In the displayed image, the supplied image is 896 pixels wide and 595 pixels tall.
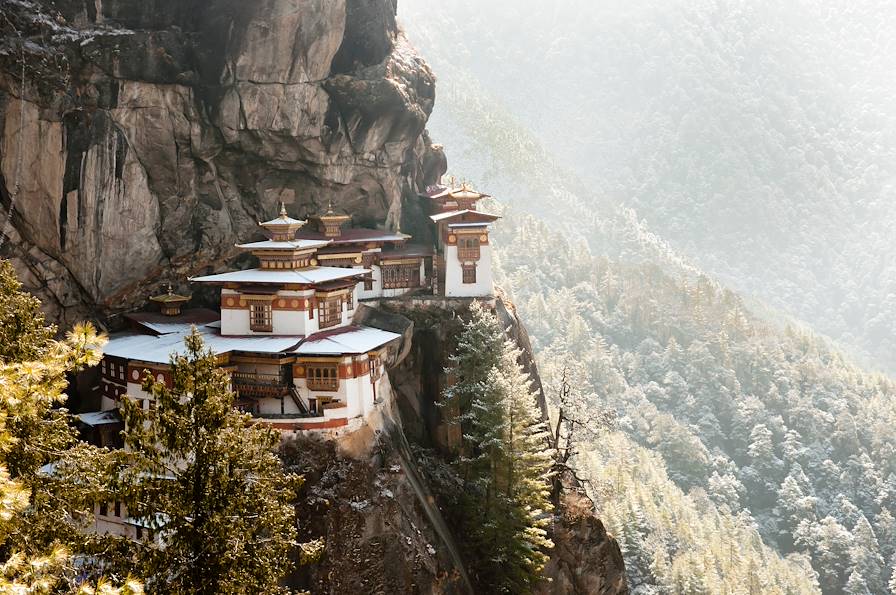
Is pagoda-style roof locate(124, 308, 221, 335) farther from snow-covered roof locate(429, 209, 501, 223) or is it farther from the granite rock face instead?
snow-covered roof locate(429, 209, 501, 223)

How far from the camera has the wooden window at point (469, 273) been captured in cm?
4153

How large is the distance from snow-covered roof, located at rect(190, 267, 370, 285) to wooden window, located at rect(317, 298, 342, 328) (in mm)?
955

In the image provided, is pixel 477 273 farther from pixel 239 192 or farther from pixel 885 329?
pixel 885 329

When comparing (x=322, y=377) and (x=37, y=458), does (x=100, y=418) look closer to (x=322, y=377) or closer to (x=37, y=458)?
(x=322, y=377)

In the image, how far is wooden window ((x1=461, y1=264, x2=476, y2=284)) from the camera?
136 feet

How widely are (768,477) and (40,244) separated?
245ft

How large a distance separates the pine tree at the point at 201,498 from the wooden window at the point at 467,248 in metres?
24.4

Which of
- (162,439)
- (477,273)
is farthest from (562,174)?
(162,439)

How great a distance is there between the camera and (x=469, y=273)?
136 ft

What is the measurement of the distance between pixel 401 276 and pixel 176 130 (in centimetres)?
1219

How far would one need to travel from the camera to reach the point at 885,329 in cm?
17038

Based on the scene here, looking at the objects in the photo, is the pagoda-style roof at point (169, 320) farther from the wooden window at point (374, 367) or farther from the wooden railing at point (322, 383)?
the wooden window at point (374, 367)

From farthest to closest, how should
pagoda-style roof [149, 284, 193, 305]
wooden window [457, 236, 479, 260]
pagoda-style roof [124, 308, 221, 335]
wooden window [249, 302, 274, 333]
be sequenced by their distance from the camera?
wooden window [457, 236, 479, 260]
pagoda-style roof [149, 284, 193, 305]
pagoda-style roof [124, 308, 221, 335]
wooden window [249, 302, 274, 333]

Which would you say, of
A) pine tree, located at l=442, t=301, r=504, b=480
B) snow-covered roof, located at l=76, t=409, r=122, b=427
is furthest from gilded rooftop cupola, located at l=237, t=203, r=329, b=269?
snow-covered roof, located at l=76, t=409, r=122, b=427
